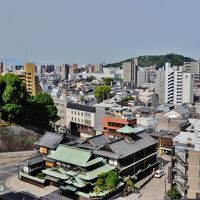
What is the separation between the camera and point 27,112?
52.9 m

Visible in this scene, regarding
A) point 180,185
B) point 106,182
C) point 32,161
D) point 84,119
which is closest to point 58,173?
point 32,161

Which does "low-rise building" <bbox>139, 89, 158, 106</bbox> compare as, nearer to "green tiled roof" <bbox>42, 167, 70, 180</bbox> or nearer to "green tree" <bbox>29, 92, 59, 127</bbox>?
"green tree" <bbox>29, 92, 59, 127</bbox>

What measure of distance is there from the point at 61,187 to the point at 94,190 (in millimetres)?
3968

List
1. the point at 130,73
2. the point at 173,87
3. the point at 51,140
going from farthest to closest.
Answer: the point at 130,73
the point at 173,87
the point at 51,140

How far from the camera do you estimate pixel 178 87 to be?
308 ft

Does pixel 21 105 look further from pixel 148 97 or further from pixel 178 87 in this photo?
pixel 178 87

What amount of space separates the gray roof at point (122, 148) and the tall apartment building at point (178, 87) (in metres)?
55.2

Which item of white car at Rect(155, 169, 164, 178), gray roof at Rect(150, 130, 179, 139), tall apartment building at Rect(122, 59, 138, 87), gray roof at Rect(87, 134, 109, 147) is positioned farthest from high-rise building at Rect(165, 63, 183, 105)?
gray roof at Rect(87, 134, 109, 147)

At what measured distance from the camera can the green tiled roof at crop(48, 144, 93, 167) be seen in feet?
116

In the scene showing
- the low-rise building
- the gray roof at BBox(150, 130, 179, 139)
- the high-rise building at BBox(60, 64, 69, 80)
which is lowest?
the gray roof at BBox(150, 130, 179, 139)

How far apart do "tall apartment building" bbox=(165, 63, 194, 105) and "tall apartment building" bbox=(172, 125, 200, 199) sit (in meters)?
61.3

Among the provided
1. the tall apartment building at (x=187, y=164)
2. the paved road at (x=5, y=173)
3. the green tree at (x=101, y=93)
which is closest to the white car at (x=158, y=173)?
the tall apartment building at (x=187, y=164)

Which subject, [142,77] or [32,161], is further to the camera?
[142,77]

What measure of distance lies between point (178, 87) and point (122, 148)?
199 feet
